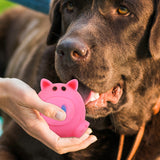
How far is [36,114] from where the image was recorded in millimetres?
1769

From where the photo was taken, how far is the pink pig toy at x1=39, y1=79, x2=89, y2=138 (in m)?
1.78

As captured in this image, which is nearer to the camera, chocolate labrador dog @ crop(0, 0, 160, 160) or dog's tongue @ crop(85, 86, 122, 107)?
chocolate labrador dog @ crop(0, 0, 160, 160)

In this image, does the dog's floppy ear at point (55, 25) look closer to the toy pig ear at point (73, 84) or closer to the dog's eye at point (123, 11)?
the dog's eye at point (123, 11)

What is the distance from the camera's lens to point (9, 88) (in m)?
1.82

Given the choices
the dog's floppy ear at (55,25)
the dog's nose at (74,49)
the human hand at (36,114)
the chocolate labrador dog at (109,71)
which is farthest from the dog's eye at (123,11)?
the human hand at (36,114)

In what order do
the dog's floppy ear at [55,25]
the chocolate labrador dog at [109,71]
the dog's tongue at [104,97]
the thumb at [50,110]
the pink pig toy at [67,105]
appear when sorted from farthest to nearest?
1. the dog's floppy ear at [55,25]
2. the dog's tongue at [104,97]
3. the chocolate labrador dog at [109,71]
4. the pink pig toy at [67,105]
5. the thumb at [50,110]

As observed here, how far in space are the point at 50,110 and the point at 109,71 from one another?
691mm

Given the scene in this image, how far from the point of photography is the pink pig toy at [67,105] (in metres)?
1.78

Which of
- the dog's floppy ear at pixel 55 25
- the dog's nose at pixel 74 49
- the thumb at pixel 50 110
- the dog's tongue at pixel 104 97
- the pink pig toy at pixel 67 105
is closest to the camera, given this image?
the thumb at pixel 50 110

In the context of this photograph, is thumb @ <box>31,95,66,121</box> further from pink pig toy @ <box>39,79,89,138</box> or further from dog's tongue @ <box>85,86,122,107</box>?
dog's tongue @ <box>85,86,122,107</box>

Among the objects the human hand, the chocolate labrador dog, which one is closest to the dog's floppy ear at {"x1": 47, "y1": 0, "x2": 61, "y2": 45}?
the chocolate labrador dog

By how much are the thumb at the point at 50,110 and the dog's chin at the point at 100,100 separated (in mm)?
575

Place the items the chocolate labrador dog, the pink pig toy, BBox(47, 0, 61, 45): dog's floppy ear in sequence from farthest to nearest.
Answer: BBox(47, 0, 61, 45): dog's floppy ear
the chocolate labrador dog
the pink pig toy

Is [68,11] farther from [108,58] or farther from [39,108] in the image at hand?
[39,108]
